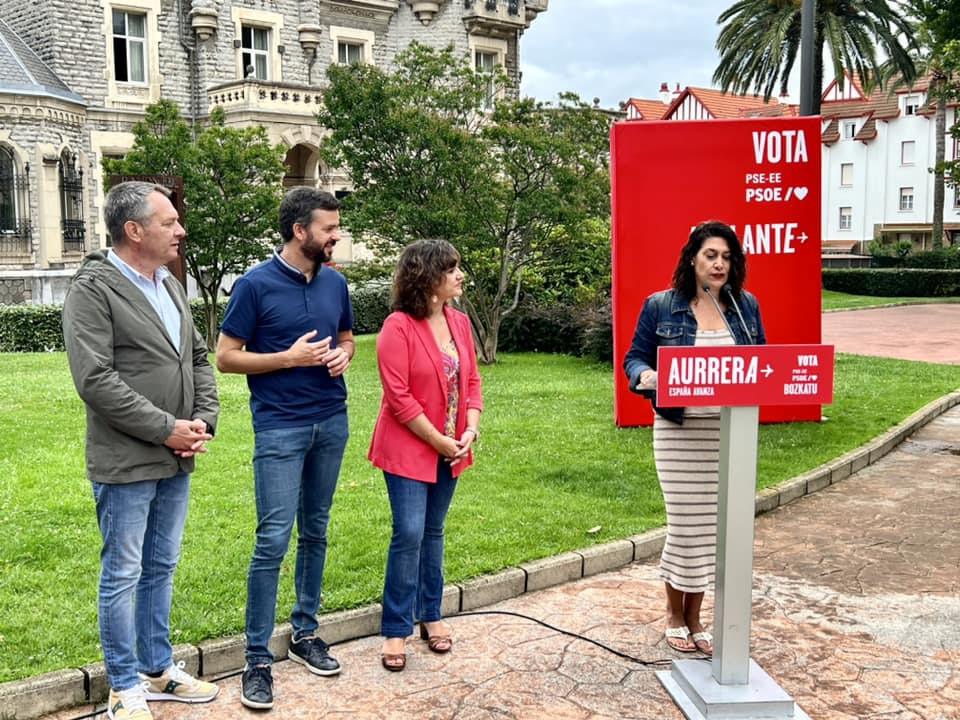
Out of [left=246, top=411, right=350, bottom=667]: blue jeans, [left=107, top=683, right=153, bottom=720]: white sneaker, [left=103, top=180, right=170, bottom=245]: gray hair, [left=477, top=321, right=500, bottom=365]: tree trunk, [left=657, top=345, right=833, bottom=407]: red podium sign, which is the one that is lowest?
[left=107, top=683, right=153, bottom=720]: white sneaker

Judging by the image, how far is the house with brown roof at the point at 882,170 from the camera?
56062mm

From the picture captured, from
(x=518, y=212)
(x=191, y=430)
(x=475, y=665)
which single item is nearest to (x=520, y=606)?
(x=475, y=665)

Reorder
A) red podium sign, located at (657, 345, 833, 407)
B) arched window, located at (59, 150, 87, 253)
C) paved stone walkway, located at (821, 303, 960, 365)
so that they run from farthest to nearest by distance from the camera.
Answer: arched window, located at (59, 150, 87, 253)
paved stone walkway, located at (821, 303, 960, 365)
red podium sign, located at (657, 345, 833, 407)

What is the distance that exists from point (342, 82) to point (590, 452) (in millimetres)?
10352

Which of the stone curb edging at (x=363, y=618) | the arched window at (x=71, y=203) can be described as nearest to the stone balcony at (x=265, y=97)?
the arched window at (x=71, y=203)

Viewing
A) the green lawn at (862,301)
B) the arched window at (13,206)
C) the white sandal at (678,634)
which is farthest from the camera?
the green lawn at (862,301)

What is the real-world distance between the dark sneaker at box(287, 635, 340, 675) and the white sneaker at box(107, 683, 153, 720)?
0.82 m

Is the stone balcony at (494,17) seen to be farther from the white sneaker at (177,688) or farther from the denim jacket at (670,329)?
the white sneaker at (177,688)

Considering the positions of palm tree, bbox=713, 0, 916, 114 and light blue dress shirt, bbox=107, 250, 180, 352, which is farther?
palm tree, bbox=713, 0, 916, 114

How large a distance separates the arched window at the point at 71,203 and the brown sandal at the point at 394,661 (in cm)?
2743

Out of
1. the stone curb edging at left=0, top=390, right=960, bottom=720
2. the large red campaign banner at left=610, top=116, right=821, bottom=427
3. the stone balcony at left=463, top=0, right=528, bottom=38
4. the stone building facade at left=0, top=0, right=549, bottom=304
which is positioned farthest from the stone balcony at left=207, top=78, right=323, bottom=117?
the stone curb edging at left=0, top=390, right=960, bottom=720

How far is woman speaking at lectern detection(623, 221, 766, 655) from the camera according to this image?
4.82 m

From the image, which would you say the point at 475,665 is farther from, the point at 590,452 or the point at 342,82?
the point at 342,82

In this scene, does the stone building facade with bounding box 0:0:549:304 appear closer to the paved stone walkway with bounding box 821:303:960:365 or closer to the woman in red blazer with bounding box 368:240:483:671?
the paved stone walkway with bounding box 821:303:960:365
